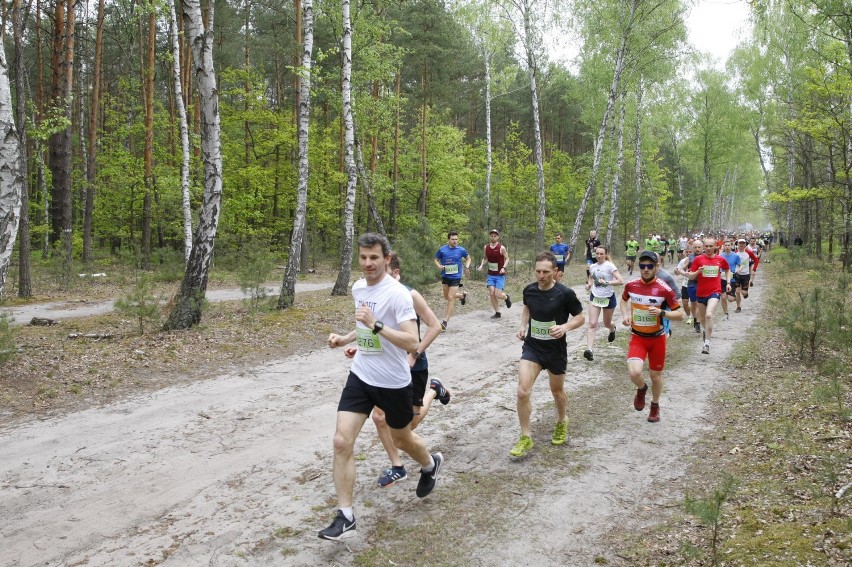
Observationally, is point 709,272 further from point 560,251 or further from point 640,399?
point 640,399

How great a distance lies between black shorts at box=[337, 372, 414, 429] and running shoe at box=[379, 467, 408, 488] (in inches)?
36.8

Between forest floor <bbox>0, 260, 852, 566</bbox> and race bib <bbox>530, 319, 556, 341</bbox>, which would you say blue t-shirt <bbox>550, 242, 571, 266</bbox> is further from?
race bib <bbox>530, 319, 556, 341</bbox>

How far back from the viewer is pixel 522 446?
5730mm

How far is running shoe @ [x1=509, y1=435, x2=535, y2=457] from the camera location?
18.6 feet

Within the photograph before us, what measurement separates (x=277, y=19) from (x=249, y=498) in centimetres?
2579

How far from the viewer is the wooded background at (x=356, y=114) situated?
65.1 ft

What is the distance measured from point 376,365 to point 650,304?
4.01 metres

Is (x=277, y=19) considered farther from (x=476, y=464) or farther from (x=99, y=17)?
(x=476, y=464)

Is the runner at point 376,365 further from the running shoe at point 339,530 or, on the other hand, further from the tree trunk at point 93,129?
the tree trunk at point 93,129

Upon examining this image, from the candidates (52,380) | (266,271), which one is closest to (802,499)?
(52,380)

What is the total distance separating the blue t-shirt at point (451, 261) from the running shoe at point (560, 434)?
7099mm

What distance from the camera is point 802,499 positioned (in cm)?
451

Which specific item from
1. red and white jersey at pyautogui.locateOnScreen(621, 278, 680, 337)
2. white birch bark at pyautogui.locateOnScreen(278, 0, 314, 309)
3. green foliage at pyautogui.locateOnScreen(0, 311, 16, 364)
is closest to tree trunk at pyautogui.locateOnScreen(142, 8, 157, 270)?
white birch bark at pyautogui.locateOnScreen(278, 0, 314, 309)

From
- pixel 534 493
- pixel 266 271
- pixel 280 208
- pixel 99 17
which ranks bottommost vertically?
pixel 534 493
